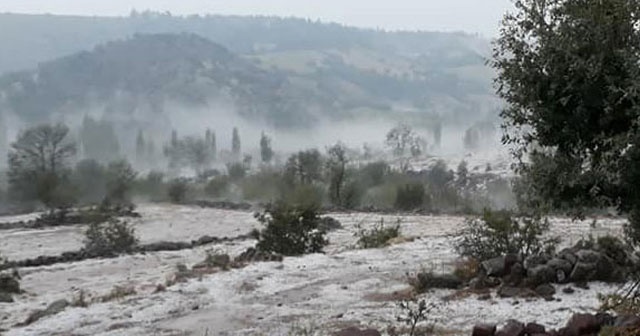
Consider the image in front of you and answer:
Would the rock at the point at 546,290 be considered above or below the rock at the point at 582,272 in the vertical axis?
below

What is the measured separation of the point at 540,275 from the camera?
16.2 meters

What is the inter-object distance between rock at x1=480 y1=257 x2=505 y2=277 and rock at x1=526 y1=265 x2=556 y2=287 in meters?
0.66

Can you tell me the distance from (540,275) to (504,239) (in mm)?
3188

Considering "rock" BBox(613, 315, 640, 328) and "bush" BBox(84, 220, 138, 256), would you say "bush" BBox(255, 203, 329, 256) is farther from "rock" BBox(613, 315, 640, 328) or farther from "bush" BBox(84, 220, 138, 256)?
"rock" BBox(613, 315, 640, 328)

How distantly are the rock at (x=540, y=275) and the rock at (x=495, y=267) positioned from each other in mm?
659

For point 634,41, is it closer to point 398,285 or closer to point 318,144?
point 398,285

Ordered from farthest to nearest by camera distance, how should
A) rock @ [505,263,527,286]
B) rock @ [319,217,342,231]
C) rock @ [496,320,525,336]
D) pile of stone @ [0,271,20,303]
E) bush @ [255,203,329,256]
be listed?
rock @ [319,217,342,231], bush @ [255,203,329,256], pile of stone @ [0,271,20,303], rock @ [505,263,527,286], rock @ [496,320,525,336]

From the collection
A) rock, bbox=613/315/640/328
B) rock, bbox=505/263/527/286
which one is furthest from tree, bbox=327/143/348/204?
rock, bbox=613/315/640/328

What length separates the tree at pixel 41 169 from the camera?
5444 centimetres

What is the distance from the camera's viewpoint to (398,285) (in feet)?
58.5

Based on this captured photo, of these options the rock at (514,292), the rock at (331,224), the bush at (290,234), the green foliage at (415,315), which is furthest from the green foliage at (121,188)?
the green foliage at (415,315)

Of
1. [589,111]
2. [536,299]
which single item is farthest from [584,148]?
[536,299]

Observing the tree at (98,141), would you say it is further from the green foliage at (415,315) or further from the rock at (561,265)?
the green foliage at (415,315)

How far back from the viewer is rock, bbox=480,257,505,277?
16.9m
